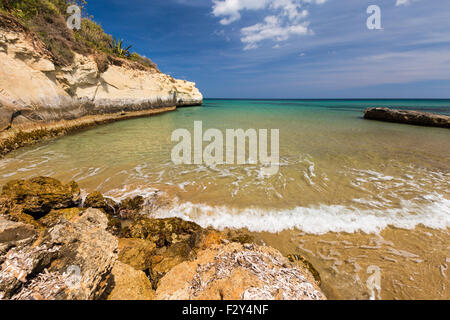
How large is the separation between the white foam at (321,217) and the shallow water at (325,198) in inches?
0.8

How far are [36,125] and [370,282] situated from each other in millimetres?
15065

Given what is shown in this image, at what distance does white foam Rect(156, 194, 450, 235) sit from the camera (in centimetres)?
344

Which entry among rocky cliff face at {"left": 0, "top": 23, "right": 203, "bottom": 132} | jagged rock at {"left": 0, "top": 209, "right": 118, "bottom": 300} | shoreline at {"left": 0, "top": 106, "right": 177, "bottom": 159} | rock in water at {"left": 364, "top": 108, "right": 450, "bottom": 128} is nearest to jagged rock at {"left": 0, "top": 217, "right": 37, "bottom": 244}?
jagged rock at {"left": 0, "top": 209, "right": 118, "bottom": 300}

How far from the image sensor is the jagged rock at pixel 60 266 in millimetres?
1396

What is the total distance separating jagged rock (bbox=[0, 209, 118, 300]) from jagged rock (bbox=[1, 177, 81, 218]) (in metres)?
2.22

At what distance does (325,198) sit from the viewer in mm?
4348

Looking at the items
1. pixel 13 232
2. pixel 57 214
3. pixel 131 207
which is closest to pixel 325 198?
pixel 131 207

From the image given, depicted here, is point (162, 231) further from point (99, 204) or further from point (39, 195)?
point (39, 195)

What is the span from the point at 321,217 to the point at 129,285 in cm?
365

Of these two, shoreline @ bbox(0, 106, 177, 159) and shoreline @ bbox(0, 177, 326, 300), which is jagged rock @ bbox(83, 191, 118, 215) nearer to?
shoreline @ bbox(0, 177, 326, 300)

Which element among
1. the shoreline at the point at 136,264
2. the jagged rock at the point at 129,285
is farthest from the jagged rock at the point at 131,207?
the jagged rock at the point at 129,285

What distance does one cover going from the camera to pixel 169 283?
2.03m

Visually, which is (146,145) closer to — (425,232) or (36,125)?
(36,125)
